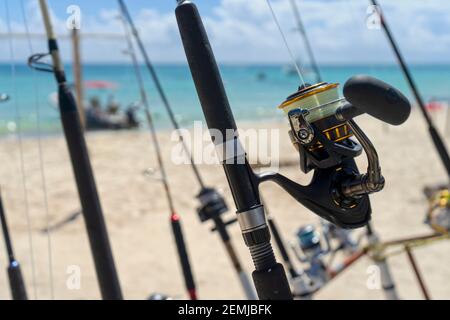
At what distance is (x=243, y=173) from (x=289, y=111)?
133mm

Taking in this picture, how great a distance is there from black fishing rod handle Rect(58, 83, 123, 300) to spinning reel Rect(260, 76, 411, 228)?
639 millimetres

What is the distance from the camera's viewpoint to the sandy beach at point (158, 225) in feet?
11.6

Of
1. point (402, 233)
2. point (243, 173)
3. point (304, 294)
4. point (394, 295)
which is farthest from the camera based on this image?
point (402, 233)

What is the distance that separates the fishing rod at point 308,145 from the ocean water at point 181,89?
96 millimetres

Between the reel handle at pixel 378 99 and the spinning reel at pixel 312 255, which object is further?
the spinning reel at pixel 312 255

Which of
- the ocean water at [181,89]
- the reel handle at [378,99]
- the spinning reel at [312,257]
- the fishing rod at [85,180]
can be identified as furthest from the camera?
the spinning reel at [312,257]

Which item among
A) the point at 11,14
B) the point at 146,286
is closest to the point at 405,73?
the point at 11,14

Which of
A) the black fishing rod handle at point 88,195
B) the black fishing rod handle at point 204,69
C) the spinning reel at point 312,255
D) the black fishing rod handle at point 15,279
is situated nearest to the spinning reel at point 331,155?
the black fishing rod handle at point 204,69

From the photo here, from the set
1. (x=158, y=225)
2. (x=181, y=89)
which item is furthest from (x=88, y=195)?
(x=181, y=89)

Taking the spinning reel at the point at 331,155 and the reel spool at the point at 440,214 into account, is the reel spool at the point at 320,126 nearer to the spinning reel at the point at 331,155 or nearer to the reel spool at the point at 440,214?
the spinning reel at the point at 331,155

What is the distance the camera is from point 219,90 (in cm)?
92

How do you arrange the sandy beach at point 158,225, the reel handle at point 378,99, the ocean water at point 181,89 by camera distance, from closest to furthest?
1. the reel handle at point 378,99
2. the ocean water at point 181,89
3. the sandy beach at point 158,225

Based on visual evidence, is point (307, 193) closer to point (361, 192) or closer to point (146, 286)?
point (361, 192)

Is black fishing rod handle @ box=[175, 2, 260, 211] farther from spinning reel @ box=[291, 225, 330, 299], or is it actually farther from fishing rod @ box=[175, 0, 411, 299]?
spinning reel @ box=[291, 225, 330, 299]
